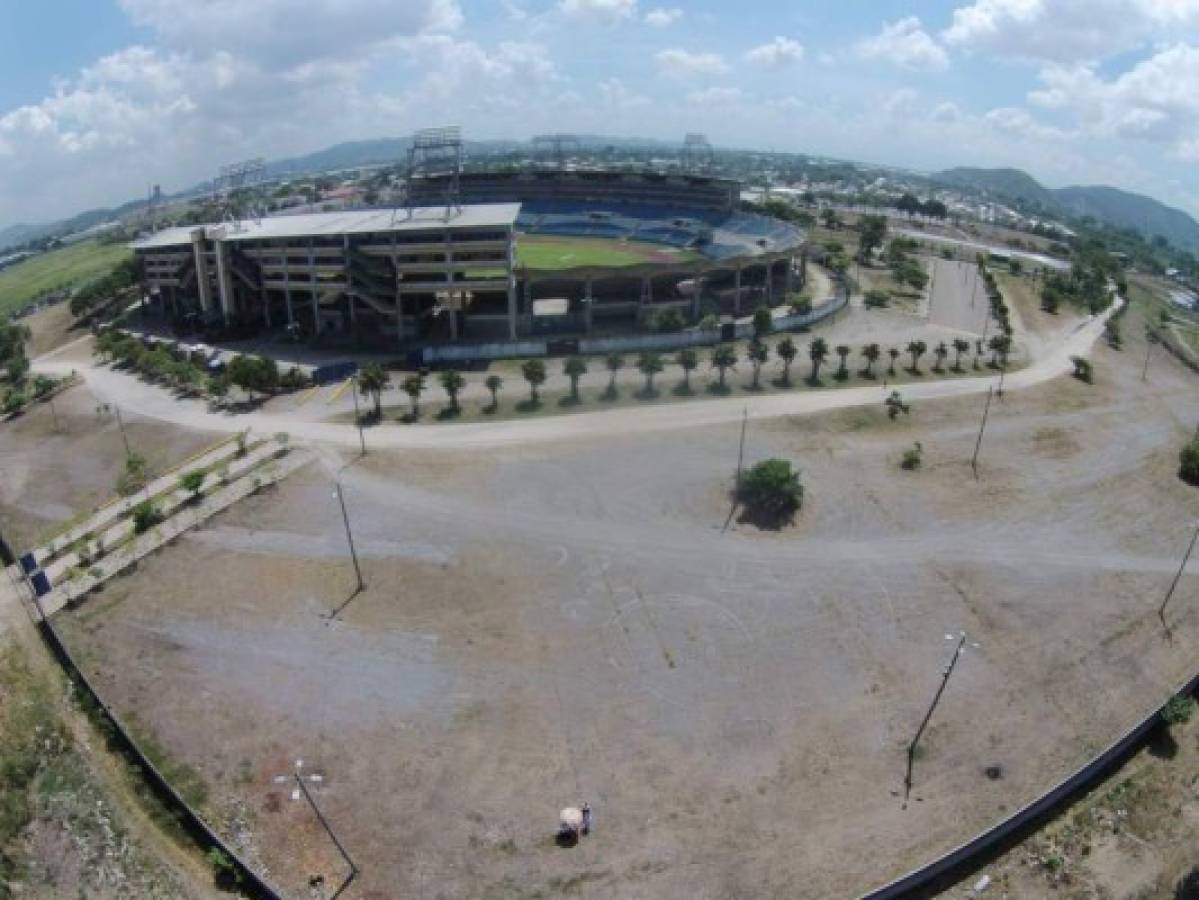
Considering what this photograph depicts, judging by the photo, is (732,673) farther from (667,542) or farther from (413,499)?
(413,499)

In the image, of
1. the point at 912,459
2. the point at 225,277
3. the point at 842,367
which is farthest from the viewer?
the point at 225,277

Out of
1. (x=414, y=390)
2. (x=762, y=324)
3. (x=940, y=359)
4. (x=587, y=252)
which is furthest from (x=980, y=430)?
(x=587, y=252)

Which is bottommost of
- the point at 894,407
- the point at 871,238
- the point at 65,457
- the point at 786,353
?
the point at 65,457

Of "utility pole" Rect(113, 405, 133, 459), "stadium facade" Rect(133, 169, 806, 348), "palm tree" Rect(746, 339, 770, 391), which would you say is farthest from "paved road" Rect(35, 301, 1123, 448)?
"stadium facade" Rect(133, 169, 806, 348)

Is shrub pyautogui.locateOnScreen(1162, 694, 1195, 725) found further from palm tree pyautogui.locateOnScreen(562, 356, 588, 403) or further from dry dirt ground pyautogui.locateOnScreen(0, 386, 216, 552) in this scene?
dry dirt ground pyautogui.locateOnScreen(0, 386, 216, 552)

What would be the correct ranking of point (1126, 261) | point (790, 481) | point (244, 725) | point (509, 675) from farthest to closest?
point (1126, 261) < point (790, 481) < point (509, 675) < point (244, 725)

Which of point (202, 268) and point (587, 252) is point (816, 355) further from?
point (202, 268)

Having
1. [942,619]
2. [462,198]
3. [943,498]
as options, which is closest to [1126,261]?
[462,198]
